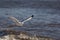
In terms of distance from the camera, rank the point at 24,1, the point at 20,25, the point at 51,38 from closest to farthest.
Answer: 1. the point at 51,38
2. the point at 20,25
3. the point at 24,1

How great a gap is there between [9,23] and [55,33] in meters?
6.32

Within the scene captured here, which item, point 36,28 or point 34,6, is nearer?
point 36,28

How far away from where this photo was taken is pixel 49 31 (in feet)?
84.8

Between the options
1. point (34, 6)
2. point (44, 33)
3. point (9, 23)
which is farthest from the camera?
point (34, 6)

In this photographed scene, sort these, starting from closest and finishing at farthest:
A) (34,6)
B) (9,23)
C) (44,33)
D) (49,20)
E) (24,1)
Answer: (44,33), (9,23), (49,20), (34,6), (24,1)

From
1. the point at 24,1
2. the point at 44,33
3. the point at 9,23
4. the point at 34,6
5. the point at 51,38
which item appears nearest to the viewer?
the point at 51,38

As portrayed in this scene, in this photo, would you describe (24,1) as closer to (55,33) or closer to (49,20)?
(49,20)

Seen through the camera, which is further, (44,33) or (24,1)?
(24,1)

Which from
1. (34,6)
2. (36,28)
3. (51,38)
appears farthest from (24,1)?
(51,38)

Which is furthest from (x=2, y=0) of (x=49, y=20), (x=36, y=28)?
(x=36, y=28)

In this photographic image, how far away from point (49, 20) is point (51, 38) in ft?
30.7

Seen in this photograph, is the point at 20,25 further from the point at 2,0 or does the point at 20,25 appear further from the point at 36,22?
the point at 2,0

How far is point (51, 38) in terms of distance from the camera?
2288 cm

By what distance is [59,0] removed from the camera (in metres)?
49.8
